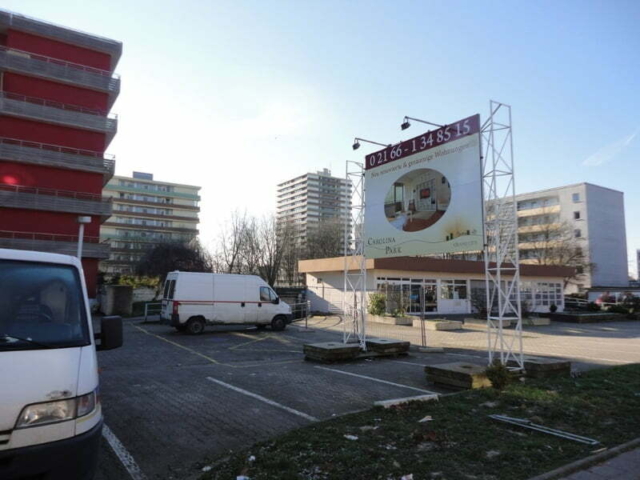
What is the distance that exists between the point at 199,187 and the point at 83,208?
69940 mm

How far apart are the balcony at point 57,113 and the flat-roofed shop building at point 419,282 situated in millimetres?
20170

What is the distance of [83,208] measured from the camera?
34469mm

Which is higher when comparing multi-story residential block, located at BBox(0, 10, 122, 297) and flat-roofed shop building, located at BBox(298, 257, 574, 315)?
multi-story residential block, located at BBox(0, 10, 122, 297)

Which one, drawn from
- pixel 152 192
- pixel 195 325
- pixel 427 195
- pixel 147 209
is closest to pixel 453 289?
pixel 195 325

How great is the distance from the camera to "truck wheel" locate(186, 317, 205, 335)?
57.3 feet

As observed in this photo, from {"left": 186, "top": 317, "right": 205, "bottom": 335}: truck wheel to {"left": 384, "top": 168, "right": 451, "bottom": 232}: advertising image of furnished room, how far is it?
9731 millimetres

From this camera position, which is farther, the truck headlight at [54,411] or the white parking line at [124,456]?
the white parking line at [124,456]

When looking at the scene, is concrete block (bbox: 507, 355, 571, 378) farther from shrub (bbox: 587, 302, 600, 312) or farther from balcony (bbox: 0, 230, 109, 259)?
balcony (bbox: 0, 230, 109, 259)

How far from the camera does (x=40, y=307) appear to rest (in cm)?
381

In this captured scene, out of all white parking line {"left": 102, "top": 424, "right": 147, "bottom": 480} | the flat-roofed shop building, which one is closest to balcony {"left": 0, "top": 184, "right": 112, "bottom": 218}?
the flat-roofed shop building

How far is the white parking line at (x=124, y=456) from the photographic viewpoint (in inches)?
168

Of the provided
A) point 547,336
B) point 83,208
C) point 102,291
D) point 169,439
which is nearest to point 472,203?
point 169,439

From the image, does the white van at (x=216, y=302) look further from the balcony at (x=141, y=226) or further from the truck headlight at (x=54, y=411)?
the balcony at (x=141, y=226)

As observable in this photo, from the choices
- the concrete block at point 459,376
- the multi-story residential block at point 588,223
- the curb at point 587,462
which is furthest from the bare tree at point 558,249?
the curb at point 587,462
